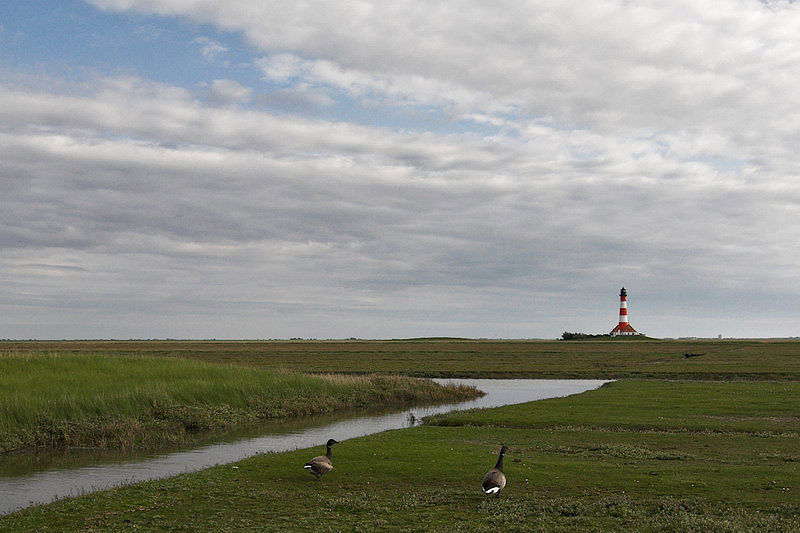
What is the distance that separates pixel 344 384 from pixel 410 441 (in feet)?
87.9

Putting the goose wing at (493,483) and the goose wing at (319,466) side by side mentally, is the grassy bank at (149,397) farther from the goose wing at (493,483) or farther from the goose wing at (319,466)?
the goose wing at (493,483)

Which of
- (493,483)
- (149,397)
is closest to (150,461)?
(149,397)

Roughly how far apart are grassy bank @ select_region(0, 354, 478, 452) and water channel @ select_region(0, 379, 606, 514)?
2.57 meters

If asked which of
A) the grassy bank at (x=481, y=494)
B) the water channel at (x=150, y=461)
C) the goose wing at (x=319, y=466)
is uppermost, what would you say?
the goose wing at (x=319, y=466)

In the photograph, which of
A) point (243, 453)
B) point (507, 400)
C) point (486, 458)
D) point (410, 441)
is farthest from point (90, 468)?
point (507, 400)

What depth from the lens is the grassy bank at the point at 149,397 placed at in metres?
35.2

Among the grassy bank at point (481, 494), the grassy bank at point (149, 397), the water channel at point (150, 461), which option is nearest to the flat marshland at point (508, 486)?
the grassy bank at point (481, 494)

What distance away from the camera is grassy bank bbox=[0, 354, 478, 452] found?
35.2 metres

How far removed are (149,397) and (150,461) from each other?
11496 mm

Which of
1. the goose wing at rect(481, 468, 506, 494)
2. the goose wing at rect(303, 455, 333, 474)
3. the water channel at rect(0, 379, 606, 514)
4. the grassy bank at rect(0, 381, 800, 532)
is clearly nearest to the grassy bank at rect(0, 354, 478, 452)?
the water channel at rect(0, 379, 606, 514)

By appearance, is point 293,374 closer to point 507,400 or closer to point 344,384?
point 344,384

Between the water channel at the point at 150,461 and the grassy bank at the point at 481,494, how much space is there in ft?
11.8

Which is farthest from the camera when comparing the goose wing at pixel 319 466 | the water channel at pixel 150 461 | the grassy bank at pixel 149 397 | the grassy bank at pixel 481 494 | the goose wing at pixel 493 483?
the grassy bank at pixel 149 397

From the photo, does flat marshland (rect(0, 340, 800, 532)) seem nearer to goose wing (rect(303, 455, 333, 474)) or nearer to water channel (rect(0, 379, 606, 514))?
goose wing (rect(303, 455, 333, 474))
